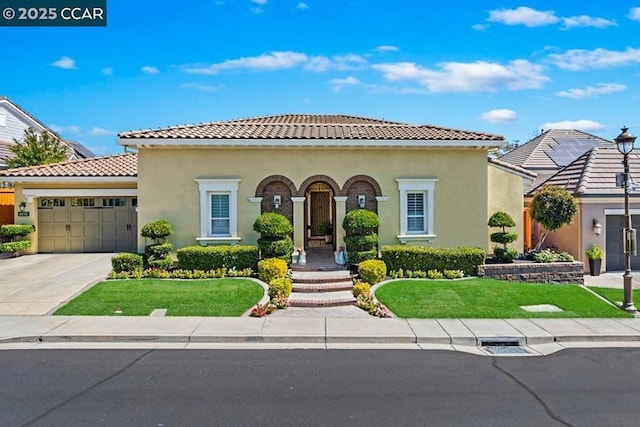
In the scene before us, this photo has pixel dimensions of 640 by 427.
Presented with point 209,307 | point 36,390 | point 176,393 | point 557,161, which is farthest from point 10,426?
point 557,161

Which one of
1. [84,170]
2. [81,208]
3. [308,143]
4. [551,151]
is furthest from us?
[551,151]

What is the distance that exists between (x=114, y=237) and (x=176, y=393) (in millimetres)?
14456

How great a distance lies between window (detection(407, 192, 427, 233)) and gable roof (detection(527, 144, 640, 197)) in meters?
5.81

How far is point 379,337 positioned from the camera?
940 centimetres

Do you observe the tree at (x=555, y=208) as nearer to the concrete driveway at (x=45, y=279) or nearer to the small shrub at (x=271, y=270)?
the small shrub at (x=271, y=270)

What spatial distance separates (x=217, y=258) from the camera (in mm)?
14141

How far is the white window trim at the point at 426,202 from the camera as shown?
15.9 meters

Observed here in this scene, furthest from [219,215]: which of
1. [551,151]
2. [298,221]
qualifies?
[551,151]

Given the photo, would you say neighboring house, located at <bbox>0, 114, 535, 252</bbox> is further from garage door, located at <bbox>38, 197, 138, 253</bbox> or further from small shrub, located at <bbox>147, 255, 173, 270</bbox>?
garage door, located at <bbox>38, 197, 138, 253</bbox>

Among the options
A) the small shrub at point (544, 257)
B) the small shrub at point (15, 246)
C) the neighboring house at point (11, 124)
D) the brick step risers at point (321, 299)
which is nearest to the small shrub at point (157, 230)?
the brick step risers at point (321, 299)

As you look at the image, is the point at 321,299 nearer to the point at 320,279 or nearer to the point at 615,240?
the point at 320,279

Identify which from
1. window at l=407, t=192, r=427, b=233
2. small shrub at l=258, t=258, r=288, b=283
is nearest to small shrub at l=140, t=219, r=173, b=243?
small shrub at l=258, t=258, r=288, b=283

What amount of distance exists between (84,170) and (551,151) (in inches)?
941

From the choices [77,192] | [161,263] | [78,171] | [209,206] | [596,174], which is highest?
[78,171]
